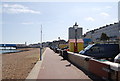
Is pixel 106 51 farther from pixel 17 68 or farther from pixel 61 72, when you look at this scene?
pixel 17 68

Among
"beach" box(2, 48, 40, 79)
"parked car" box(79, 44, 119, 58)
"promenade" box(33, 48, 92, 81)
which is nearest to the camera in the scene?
"promenade" box(33, 48, 92, 81)

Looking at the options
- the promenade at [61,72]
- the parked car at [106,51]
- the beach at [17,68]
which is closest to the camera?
the promenade at [61,72]

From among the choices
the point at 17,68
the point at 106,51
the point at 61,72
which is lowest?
the point at 17,68

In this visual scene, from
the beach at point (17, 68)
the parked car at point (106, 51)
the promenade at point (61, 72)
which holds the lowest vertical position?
the beach at point (17, 68)

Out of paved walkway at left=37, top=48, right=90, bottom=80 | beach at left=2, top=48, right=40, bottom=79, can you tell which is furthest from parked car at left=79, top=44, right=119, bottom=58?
beach at left=2, top=48, right=40, bottom=79

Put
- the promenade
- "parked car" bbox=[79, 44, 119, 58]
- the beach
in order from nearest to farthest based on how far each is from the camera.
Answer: the promenade
the beach
"parked car" bbox=[79, 44, 119, 58]

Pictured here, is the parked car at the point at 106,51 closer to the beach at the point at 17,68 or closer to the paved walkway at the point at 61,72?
the paved walkway at the point at 61,72

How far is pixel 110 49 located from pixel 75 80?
399 inches

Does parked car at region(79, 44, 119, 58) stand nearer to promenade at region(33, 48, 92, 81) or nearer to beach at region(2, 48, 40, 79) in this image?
promenade at region(33, 48, 92, 81)

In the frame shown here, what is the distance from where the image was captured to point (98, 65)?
10555 mm

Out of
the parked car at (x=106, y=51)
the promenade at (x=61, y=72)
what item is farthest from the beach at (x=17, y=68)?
the parked car at (x=106, y=51)

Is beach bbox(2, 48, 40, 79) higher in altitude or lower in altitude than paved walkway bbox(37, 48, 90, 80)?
lower

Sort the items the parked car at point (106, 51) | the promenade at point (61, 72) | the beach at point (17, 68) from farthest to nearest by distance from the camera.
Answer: the parked car at point (106, 51), the beach at point (17, 68), the promenade at point (61, 72)

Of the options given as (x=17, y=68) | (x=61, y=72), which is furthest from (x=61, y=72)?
(x=17, y=68)
